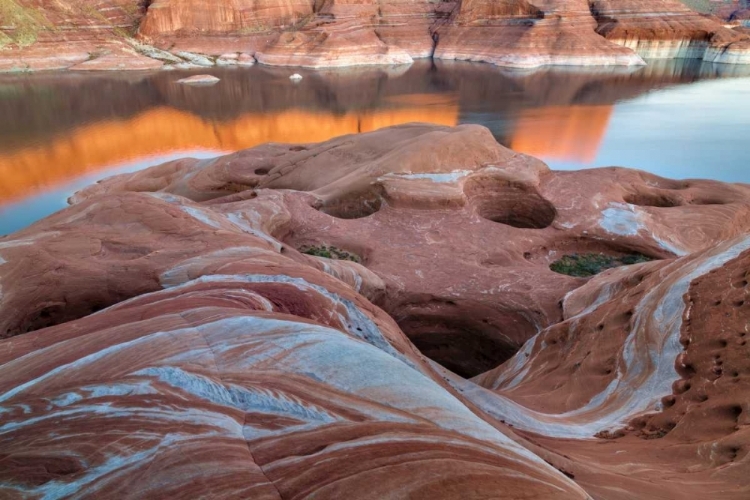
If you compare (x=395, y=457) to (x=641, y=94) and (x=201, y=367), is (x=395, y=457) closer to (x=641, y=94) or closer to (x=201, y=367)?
(x=201, y=367)

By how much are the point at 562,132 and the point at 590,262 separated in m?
18.9

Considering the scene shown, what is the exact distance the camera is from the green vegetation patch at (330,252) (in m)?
10.3

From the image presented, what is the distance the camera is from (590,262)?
11.5 metres

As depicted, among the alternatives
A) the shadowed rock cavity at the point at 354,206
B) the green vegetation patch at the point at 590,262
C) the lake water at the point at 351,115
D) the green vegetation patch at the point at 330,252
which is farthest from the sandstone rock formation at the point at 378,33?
the green vegetation patch at the point at 330,252

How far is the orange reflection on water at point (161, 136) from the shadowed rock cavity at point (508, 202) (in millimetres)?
15611

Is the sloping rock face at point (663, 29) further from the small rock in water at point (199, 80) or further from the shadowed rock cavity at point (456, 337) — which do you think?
the shadowed rock cavity at point (456, 337)

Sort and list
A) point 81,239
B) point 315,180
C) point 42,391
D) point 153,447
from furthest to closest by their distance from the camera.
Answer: point 315,180
point 81,239
point 42,391
point 153,447

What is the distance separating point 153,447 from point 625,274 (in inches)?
285

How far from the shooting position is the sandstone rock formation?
153 feet

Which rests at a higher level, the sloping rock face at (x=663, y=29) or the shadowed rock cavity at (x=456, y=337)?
the sloping rock face at (x=663, y=29)

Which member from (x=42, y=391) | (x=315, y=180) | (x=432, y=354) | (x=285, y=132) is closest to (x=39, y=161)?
(x=285, y=132)

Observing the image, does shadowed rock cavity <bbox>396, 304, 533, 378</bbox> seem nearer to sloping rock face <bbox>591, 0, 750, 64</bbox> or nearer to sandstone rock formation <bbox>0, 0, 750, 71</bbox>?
sandstone rock formation <bbox>0, 0, 750, 71</bbox>

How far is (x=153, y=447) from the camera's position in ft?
7.86

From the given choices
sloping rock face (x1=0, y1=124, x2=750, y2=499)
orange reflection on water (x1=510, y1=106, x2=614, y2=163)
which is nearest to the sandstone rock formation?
orange reflection on water (x1=510, y1=106, x2=614, y2=163)
